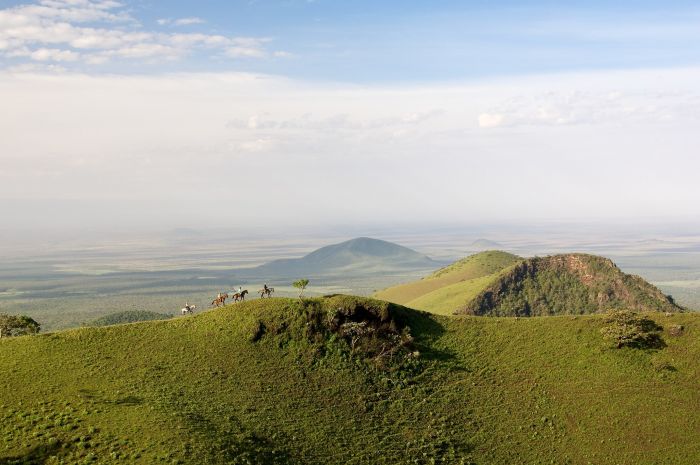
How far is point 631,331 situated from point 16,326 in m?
71.5

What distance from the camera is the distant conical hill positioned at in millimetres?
123188

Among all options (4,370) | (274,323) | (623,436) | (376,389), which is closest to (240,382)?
(274,323)

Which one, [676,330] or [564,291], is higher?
[676,330]

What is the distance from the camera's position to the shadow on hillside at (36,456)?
41.9 metres

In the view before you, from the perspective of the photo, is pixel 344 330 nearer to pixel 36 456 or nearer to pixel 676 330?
pixel 36 456

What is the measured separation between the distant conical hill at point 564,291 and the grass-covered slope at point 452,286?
12.7 ft

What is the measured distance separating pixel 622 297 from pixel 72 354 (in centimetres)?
10442

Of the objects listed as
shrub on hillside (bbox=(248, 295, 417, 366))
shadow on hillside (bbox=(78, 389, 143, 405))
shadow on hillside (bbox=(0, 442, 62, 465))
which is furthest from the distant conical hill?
shadow on hillside (bbox=(0, 442, 62, 465))

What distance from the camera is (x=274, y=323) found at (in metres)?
64.1

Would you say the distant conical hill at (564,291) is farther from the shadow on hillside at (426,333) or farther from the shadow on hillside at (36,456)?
the shadow on hillside at (36,456)

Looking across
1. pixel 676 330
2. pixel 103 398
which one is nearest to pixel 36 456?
pixel 103 398

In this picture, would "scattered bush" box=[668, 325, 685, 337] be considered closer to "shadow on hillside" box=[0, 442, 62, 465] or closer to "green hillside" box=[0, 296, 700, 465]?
"green hillside" box=[0, 296, 700, 465]

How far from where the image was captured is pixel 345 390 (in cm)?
5778

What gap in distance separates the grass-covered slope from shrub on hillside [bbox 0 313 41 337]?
76633 mm
